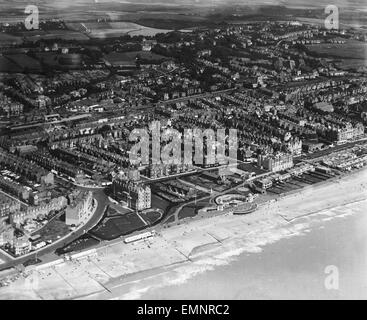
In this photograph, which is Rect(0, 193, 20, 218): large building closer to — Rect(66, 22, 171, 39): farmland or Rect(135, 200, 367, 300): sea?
Rect(135, 200, 367, 300): sea

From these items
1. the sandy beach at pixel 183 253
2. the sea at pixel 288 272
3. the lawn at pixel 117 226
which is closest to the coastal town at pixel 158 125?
the lawn at pixel 117 226

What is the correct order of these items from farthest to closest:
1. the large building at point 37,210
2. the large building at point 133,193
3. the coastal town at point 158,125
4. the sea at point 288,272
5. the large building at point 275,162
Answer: the large building at point 275,162 → the large building at point 133,193 → the coastal town at point 158,125 → the large building at point 37,210 → the sea at point 288,272

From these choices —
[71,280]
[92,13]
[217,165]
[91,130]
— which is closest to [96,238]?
[71,280]

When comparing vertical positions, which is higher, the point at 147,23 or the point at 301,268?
the point at 147,23

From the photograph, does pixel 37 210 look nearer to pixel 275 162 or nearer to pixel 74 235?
pixel 74 235

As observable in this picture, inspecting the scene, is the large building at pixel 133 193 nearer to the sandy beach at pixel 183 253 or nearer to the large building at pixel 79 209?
the large building at pixel 79 209

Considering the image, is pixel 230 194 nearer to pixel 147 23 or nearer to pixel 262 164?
pixel 262 164

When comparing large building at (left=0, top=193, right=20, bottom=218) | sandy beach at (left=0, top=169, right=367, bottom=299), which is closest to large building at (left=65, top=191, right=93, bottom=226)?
large building at (left=0, top=193, right=20, bottom=218)
